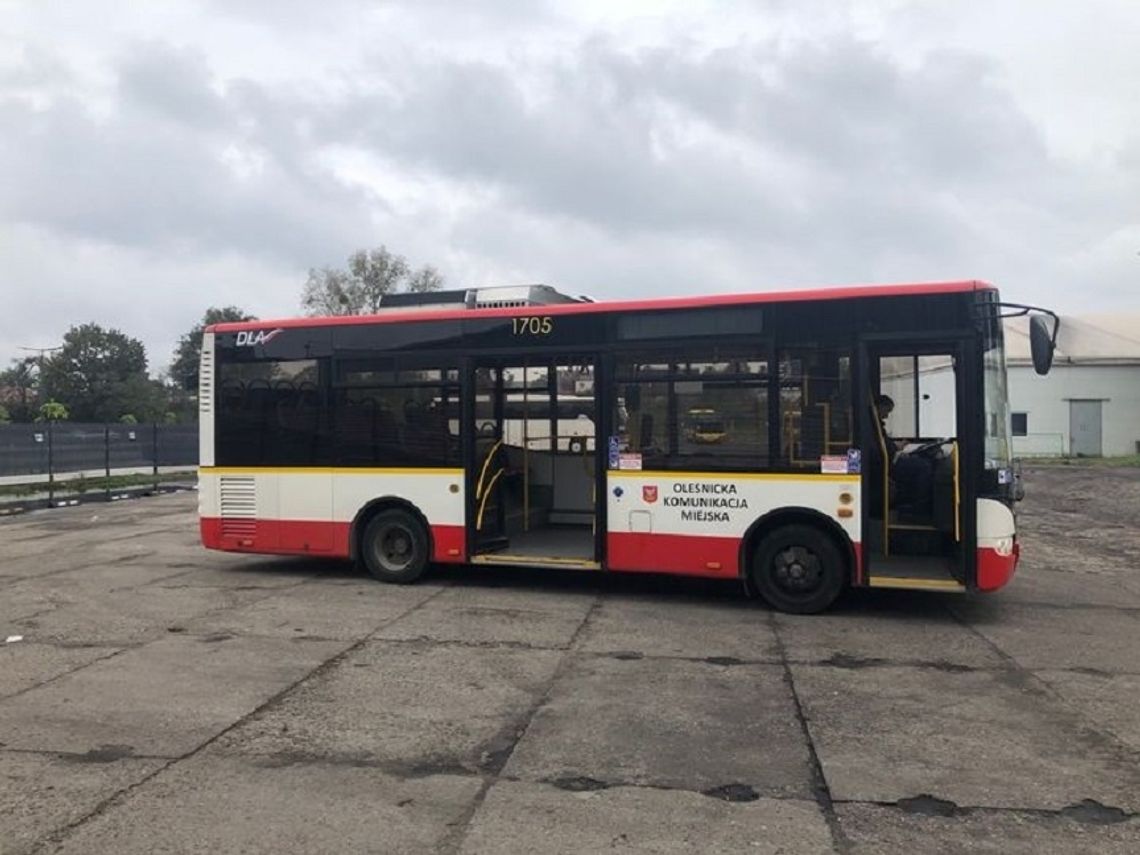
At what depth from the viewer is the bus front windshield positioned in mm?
8250

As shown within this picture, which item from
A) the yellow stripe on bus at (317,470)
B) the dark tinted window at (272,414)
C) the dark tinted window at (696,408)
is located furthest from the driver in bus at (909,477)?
the dark tinted window at (272,414)

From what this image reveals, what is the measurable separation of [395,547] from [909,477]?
18.7 ft

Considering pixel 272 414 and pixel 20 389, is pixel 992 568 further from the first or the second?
pixel 20 389

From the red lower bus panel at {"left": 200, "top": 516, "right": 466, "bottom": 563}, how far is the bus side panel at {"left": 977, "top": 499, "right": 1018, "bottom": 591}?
5283 millimetres

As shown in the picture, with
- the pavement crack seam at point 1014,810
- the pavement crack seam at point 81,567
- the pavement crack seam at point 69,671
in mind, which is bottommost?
the pavement crack seam at point 1014,810

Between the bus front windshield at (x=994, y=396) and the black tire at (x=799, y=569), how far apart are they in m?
1.63

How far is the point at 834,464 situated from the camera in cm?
860

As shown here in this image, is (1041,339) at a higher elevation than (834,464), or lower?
higher

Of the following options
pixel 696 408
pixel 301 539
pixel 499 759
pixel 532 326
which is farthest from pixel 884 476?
pixel 301 539

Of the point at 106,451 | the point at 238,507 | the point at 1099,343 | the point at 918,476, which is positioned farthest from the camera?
the point at 1099,343

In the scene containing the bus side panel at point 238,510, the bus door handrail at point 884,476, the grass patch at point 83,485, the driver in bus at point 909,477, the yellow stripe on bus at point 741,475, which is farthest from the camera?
the grass patch at point 83,485

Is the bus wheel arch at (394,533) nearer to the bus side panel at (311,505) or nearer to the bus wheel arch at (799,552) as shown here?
the bus side panel at (311,505)

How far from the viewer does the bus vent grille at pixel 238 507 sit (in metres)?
11.2

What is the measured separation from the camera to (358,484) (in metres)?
10.7
